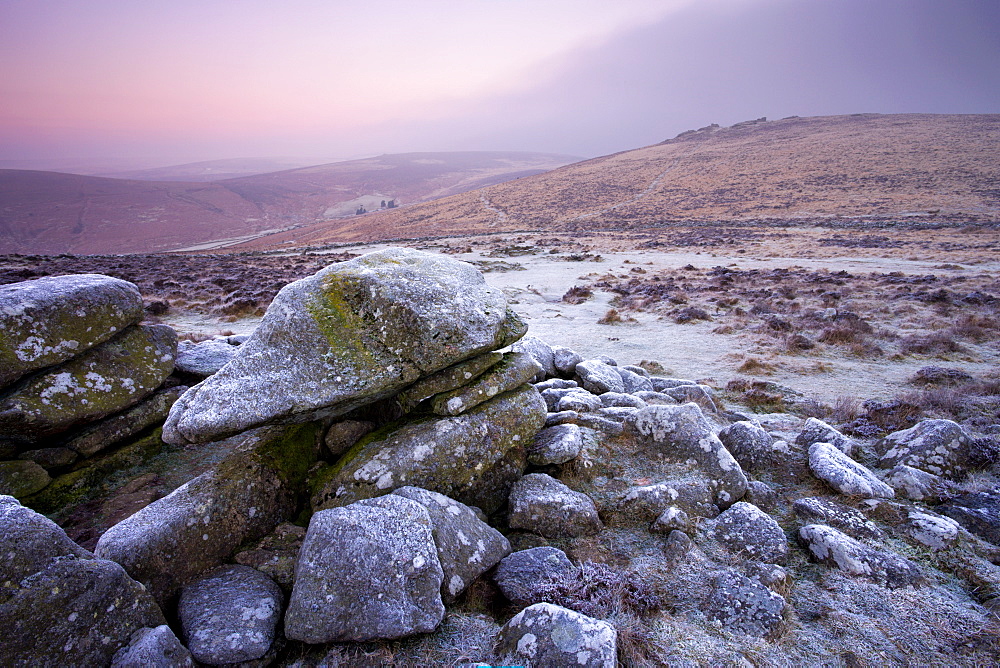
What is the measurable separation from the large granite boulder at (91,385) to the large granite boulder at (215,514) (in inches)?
73.6

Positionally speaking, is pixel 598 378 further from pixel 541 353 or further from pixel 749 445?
pixel 749 445

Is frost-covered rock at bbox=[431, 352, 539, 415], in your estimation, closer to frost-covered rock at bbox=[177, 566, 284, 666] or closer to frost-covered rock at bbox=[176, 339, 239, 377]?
frost-covered rock at bbox=[177, 566, 284, 666]

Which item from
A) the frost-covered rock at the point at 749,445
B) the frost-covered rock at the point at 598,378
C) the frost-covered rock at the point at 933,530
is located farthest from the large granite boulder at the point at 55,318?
the frost-covered rock at the point at 933,530

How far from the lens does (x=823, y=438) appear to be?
23.4 ft

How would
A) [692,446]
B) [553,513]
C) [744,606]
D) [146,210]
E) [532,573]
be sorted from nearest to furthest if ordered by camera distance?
[744,606] < [532,573] < [553,513] < [692,446] < [146,210]

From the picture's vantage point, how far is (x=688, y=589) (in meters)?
4.30

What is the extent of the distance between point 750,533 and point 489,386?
3482 millimetres

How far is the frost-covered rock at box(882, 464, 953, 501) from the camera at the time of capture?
5.59 meters

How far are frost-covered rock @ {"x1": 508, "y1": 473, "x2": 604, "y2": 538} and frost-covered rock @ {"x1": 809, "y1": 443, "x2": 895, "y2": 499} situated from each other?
3.27 m

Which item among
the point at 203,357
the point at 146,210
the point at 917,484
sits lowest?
the point at 146,210

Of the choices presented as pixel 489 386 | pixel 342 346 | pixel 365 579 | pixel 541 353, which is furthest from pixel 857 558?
pixel 541 353

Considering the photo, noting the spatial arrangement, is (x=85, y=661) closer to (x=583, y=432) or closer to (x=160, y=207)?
(x=583, y=432)

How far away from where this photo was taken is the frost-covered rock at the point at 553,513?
16.6 ft

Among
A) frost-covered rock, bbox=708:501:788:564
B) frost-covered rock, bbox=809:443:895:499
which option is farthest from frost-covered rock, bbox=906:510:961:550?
frost-covered rock, bbox=708:501:788:564
